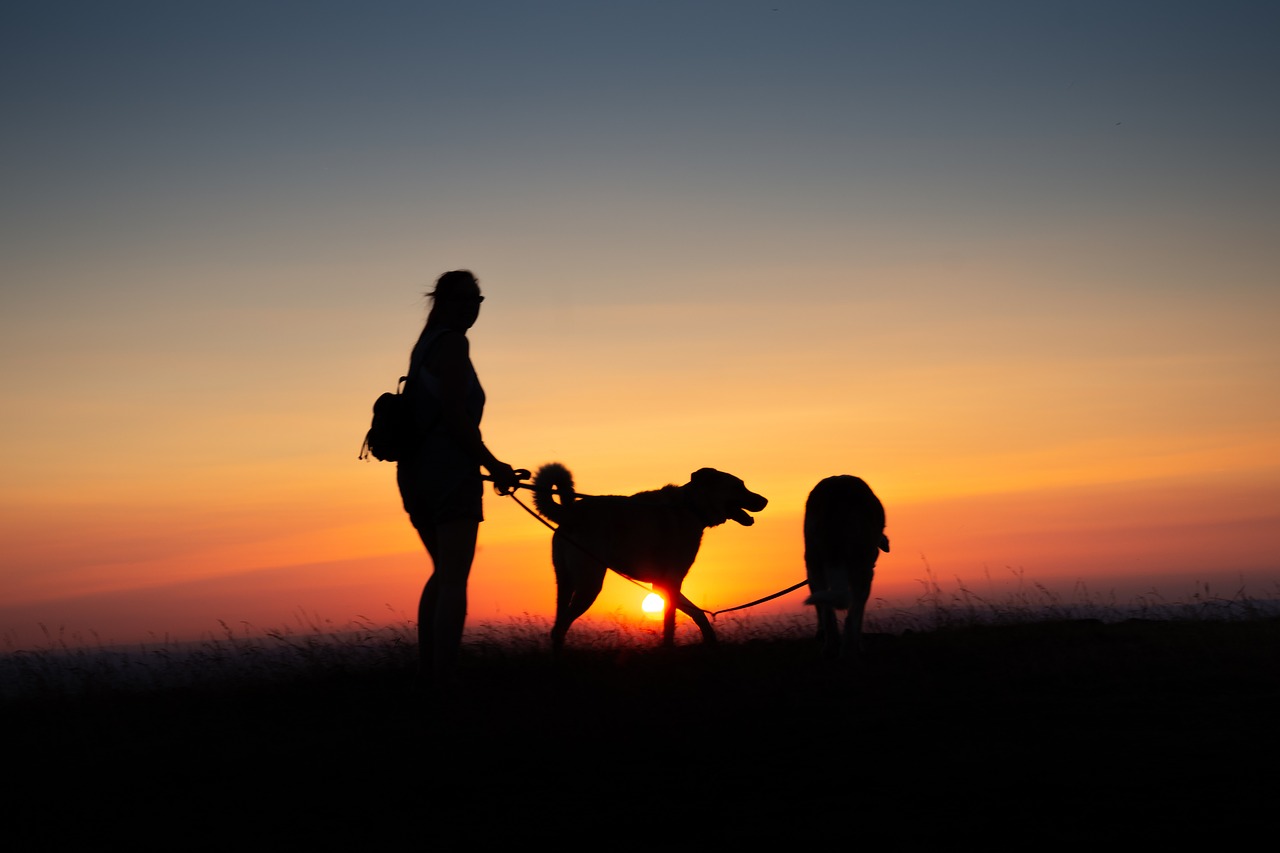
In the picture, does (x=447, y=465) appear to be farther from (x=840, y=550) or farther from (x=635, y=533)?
(x=635, y=533)

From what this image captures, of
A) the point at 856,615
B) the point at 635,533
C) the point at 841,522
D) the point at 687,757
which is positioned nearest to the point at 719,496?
the point at 635,533

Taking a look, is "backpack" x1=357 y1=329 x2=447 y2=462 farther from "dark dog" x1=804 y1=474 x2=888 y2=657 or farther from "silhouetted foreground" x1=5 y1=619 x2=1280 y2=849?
"dark dog" x1=804 y1=474 x2=888 y2=657

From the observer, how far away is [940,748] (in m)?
4.97

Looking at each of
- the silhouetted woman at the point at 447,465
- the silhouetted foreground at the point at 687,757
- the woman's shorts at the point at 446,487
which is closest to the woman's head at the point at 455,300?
the silhouetted woman at the point at 447,465

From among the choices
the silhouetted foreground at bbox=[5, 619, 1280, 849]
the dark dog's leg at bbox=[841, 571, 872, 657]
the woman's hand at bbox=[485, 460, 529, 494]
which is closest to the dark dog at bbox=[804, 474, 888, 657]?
the dark dog's leg at bbox=[841, 571, 872, 657]

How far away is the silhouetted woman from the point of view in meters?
6.45

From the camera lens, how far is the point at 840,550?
8805 millimetres

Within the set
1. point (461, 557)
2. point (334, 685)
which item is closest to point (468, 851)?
point (461, 557)

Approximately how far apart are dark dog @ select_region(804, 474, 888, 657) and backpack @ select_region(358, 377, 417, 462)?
136 inches

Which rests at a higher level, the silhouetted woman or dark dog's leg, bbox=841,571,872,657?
the silhouetted woman

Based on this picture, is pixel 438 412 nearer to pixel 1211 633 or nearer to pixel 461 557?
pixel 461 557

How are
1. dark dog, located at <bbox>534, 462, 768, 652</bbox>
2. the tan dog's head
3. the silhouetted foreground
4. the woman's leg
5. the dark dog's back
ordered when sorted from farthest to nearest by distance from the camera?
the tan dog's head, dark dog, located at <bbox>534, 462, 768, 652</bbox>, the dark dog's back, the woman's leg, the silhouetted foreground

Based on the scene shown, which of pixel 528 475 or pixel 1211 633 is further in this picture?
pixel 1211 633

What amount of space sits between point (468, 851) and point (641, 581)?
6319mm
